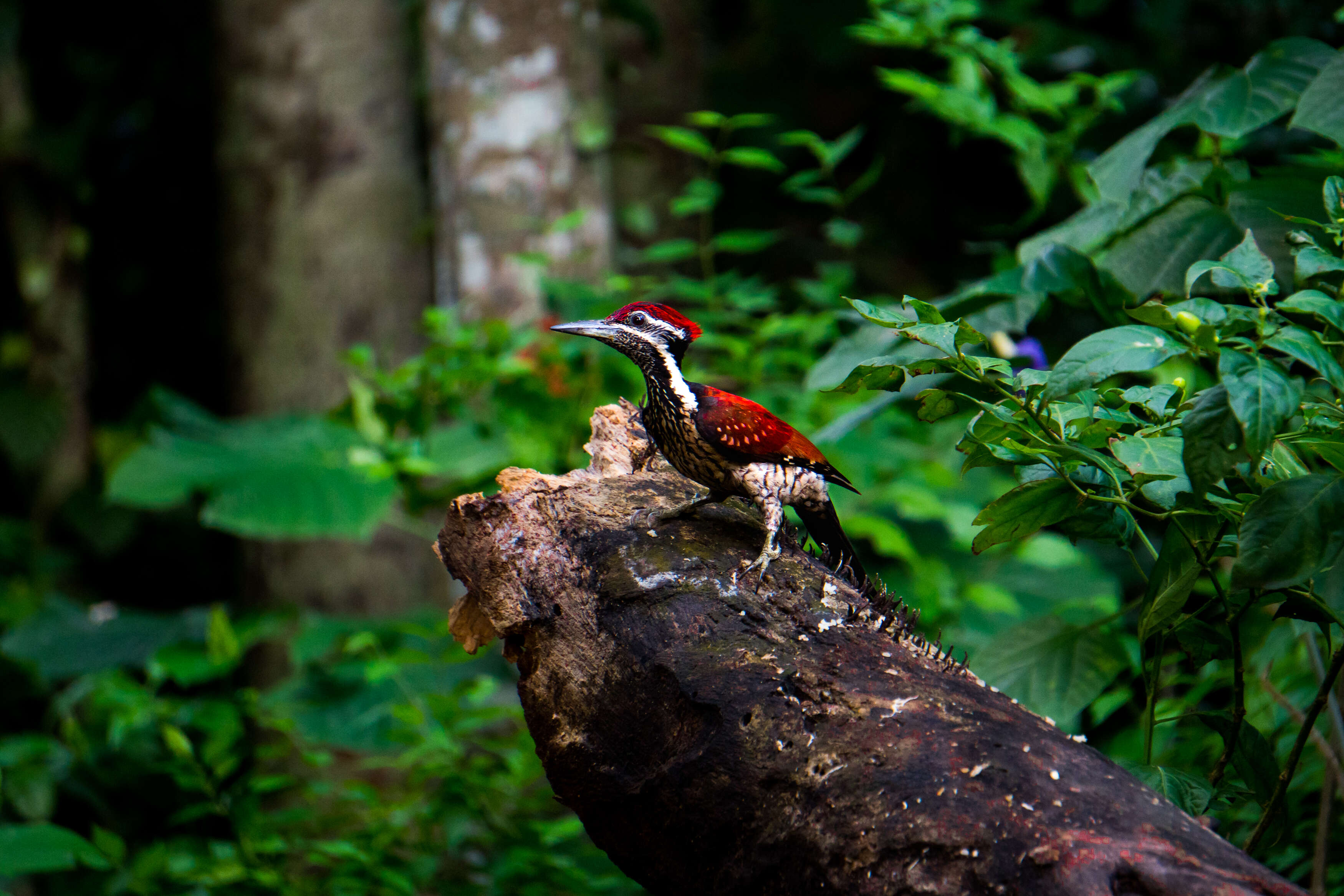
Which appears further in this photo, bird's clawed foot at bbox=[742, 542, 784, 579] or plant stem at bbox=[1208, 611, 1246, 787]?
bird's clawed foot at bbox=[742, 542, 784, 579]

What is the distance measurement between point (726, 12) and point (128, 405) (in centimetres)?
436

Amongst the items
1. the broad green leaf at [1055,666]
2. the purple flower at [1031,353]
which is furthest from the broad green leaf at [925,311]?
the purple flower at [1031,353]

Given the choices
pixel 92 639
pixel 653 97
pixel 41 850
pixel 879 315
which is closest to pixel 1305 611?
pixel 879 315

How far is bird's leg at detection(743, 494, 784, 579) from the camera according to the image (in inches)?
55.9

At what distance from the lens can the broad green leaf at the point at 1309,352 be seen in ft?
3.24

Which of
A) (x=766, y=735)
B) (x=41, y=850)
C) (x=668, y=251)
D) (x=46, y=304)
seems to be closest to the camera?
(x=766, y=735)

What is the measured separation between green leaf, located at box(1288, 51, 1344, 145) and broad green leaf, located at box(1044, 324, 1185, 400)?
748 mm

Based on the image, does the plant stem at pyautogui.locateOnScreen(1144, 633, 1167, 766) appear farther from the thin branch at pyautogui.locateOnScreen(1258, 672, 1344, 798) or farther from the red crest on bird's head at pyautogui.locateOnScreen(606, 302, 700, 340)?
the red crest on bird's head at pyautogui.locateOnScreen(606, 302, 700, 340)

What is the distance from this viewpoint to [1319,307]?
1.03 metres

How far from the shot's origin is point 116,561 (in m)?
5.59

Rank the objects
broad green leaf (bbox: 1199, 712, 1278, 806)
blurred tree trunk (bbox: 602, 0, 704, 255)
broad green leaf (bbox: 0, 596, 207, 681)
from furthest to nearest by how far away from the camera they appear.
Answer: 1. blurred tree trunk (bbox: 602, 0, 704, 255)
2. broad green leaf (bbox: 0, 596, 207, 681)
3. broad green leaf (bbox: 1199, 712, 1278, 806)

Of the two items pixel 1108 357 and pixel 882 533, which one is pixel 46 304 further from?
pixel 1108 357

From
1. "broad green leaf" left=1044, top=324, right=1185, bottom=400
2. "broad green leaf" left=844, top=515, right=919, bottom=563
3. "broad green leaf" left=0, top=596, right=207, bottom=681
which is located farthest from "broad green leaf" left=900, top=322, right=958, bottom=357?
"broad green leaf" left=0, top=596, right=207, bottom=681

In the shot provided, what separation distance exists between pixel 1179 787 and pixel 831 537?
24.0 inches
